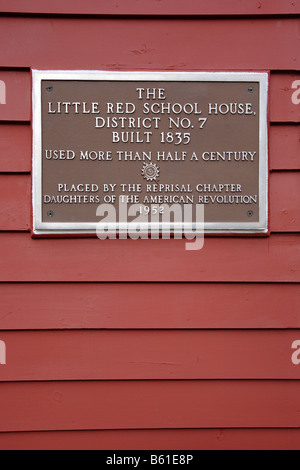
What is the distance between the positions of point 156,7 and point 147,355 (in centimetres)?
157

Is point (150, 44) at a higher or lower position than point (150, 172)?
higher

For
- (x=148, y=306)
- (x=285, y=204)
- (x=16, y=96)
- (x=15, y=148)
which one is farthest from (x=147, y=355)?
(x=16, y=96)

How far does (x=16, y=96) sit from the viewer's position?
1848 mm

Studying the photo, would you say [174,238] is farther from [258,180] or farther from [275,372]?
[275,372]

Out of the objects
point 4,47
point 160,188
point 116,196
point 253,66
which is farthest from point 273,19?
point 4,47

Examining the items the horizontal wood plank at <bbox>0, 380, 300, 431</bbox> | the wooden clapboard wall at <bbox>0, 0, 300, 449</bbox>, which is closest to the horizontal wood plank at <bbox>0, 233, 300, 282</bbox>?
the wooden clapboard wall at <bbox>0, 0, 300, 449</bbox>

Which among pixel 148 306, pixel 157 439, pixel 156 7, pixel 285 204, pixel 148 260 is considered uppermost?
pixel 156 7

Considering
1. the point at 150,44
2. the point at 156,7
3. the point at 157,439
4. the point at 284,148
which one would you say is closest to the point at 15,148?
the point at 150,44

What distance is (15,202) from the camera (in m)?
1.86

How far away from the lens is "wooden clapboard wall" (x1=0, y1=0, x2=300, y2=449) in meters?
1.85

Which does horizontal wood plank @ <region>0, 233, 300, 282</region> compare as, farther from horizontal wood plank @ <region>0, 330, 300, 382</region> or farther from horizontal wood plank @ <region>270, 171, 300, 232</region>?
horizontal wood plank @ <region>0, 330, 300, 382</region>

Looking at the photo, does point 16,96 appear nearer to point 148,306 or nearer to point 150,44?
point 150,44

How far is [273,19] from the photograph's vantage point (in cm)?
188

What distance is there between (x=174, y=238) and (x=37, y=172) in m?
0.68
